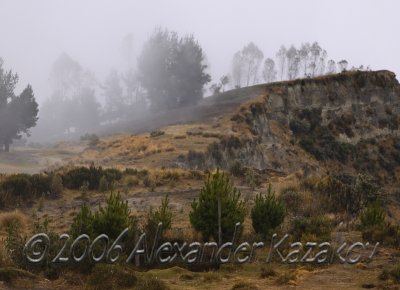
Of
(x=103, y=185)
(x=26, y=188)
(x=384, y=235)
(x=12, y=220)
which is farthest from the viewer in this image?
(x=103, y=185)

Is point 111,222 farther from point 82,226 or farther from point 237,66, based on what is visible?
point 237,66

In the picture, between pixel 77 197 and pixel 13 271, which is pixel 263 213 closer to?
pixel 13 271

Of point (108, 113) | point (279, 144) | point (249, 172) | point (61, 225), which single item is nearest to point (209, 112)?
point (279, 144)

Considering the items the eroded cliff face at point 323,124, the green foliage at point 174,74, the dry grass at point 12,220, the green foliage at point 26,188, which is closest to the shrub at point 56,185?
the green foliage at point 26,188

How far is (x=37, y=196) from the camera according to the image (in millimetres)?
25125

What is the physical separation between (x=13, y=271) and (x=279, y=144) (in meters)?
40.3

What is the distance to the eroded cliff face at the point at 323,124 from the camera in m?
47.2

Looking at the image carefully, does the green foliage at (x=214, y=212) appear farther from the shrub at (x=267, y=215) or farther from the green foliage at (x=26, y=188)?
the green foliage at (x=26, y=188)

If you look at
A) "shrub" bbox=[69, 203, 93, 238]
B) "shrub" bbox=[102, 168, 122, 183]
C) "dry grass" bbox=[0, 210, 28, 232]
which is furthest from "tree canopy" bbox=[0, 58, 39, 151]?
"shrub" bbox=[69, 203, 93, 238]

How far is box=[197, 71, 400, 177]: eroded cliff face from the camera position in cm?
4716

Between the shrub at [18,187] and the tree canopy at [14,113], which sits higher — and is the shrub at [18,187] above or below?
below

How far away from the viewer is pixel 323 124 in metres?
56.0

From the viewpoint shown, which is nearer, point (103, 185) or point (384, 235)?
point (384, 235)

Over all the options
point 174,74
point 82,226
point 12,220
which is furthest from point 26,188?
point 174,74
